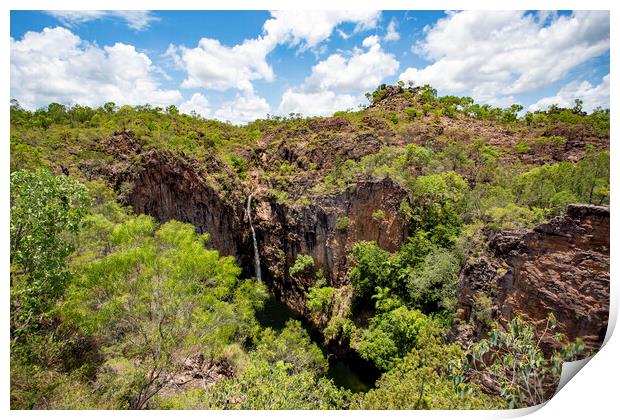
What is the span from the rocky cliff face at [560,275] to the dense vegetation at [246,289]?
2.57 feet

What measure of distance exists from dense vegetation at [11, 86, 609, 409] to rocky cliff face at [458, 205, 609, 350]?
783 mm

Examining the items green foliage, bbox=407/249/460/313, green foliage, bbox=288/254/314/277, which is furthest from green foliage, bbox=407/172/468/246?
green foliage, bbox=288/254/314/277

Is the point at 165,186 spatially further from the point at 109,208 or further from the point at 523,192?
the point at 523,192

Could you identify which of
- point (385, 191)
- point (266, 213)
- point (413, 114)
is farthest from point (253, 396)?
point (413, 114)

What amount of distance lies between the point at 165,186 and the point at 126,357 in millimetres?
14062

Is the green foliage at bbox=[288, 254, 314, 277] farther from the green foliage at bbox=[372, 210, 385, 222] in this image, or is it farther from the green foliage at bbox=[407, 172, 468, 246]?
the green foliage at bbox=[407, 172, 468, 246]

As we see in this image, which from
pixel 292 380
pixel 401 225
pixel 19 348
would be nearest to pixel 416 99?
pixel 401 225

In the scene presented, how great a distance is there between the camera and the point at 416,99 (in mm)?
38688

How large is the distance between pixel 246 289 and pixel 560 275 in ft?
40.3

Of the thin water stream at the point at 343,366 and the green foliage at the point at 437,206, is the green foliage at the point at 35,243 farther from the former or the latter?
the green foliage at the point at 437,206

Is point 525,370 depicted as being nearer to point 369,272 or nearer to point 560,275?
point 560,275

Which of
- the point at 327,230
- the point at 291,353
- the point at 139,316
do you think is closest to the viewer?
the point at 139,316

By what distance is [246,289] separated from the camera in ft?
54.6

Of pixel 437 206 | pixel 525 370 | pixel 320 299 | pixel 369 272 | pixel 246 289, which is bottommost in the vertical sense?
pixel 320 299
